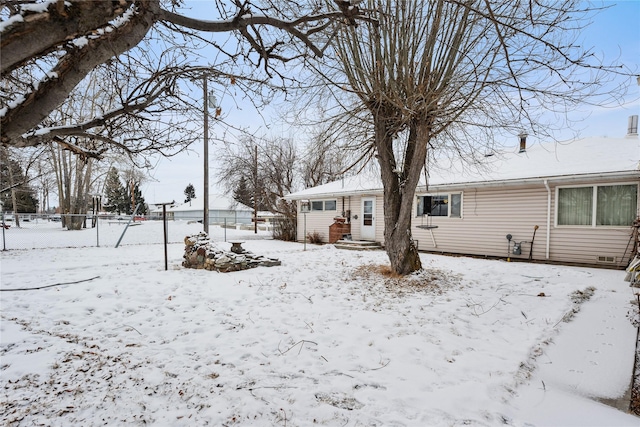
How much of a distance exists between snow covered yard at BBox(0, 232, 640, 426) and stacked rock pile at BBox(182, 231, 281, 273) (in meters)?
1.19

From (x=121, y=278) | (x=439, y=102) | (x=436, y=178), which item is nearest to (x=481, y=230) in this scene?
(x=436, y=178)

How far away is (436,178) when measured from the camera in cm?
1163

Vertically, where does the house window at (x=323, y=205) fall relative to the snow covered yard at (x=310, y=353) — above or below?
above

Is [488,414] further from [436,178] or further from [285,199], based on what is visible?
[285,199]

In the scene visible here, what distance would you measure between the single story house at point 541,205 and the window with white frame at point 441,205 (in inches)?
1.4

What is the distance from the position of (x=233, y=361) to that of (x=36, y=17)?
114 inches

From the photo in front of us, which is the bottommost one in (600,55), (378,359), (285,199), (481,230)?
(378,359)

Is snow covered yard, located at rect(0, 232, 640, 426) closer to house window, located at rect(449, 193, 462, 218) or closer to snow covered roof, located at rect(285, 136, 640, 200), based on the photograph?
snow covered roof, located at rect(285, 136, 640, 200)

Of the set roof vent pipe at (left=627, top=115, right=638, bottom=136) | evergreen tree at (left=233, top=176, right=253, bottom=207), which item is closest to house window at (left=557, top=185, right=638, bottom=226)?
roof vent pipe at (left=627, top=115, right=638, bottom=136)

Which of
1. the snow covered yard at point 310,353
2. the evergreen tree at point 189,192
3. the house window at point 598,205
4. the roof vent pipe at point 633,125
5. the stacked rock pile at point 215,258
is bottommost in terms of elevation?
the snow covered yard at point 310,353

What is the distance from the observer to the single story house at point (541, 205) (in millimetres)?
8234

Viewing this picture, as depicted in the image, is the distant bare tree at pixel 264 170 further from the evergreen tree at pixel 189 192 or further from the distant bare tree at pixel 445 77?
the evergreen tree at pixel 189 192

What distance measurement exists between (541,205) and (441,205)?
10.0 ft

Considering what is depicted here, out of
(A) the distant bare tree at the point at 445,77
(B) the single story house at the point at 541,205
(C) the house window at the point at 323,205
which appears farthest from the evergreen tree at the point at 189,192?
(A) the distant bare tree at the point at 445,77
